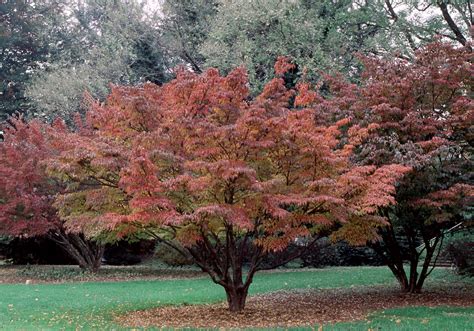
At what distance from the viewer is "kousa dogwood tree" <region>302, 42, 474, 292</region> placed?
1055 centimetres

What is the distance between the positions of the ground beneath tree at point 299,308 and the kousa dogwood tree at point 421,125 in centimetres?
176

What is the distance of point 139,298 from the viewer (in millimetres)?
13242

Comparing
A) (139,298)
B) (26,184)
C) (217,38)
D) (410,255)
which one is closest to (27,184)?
(26,184)

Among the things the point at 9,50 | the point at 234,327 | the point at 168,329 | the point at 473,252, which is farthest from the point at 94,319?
the point at 9,50

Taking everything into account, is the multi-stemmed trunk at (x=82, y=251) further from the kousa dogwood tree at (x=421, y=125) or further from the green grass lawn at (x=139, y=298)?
the kousa dogwood tree at (x=421, y=125)

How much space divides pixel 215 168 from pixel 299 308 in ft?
14.5

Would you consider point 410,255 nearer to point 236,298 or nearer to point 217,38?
point 236,298

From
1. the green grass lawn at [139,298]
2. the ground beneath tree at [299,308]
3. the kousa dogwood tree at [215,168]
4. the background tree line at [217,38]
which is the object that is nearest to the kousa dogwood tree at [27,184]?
the green grass lawn at [139,298]

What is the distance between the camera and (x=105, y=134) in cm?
1000

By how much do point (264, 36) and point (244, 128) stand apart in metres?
12.5

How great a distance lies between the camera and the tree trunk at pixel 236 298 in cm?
1031

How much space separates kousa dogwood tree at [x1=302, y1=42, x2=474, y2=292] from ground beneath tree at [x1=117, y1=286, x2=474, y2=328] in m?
1.76

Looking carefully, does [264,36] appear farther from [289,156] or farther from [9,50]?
[9,50]

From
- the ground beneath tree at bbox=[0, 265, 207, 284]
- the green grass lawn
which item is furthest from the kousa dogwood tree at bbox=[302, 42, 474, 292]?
the ground beneath tree at bbox=[0, 265, 207, 284]
